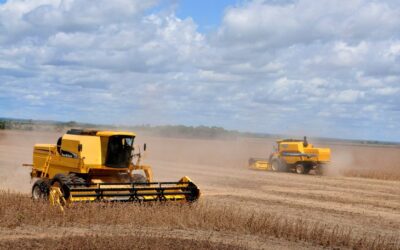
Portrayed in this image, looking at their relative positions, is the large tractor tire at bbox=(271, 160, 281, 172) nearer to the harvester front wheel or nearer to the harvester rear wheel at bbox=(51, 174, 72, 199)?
the harvester front wheel

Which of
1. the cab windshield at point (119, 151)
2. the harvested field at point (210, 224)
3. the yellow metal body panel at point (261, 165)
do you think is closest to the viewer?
the harvested field at point (210, 224)

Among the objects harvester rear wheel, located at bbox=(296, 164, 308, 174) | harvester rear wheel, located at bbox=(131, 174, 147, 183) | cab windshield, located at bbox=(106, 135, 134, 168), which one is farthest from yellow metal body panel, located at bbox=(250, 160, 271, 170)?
cab windshield, located at bbox=(106, 135, 134, 168)

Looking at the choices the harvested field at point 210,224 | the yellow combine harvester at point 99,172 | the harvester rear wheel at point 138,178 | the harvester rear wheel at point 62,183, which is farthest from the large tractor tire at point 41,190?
the harvester rear wheel at point 138,178

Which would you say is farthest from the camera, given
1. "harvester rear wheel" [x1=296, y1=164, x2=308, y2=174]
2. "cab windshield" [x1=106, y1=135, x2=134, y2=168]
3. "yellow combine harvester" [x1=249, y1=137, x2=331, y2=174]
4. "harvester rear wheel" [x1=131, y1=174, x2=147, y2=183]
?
"harvester rear wheel" [x1=296, y1=164, x2=308, y2=174]

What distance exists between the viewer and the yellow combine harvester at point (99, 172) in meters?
17.4

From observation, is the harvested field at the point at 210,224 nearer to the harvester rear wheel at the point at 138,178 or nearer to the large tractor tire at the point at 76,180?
the large tractor tire at the point at 76,180

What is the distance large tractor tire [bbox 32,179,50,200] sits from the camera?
59.9 feet

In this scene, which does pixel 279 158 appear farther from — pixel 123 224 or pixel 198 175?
pixel 123 224

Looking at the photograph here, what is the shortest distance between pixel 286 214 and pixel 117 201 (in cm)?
538

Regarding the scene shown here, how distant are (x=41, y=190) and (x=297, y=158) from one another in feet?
78.6

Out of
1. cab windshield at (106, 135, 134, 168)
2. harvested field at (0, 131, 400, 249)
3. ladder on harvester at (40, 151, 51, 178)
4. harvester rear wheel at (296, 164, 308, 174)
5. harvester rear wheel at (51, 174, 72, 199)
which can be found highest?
cab windshield at (106, 135, 134, 168)

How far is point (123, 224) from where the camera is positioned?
583 inches

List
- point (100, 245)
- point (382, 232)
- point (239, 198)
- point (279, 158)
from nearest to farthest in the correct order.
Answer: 1. point (100, 245)
2. point (382, 232)
3. point (239, 198)
4. point (279, 158)

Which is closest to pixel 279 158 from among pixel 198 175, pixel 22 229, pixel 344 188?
pixel 198 175
